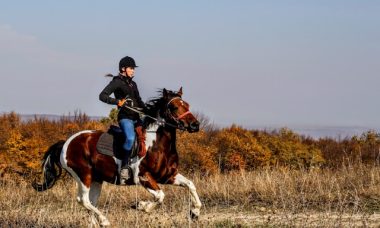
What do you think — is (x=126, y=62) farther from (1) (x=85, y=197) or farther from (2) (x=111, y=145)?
(1) (x=85, y=197)

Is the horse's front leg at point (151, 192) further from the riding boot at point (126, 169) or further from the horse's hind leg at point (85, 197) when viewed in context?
the horse's hind leg at point (85, 197)

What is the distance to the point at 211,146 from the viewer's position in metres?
42.6

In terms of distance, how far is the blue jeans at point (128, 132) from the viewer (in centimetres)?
1056

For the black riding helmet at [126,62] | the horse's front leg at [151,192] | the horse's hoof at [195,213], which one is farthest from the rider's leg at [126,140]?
the horse's hoof at [195,213]

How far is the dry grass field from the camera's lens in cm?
998

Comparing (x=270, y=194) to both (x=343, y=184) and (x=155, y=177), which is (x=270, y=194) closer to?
(x=343, y=184)

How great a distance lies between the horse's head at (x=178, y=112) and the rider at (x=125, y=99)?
52 cm

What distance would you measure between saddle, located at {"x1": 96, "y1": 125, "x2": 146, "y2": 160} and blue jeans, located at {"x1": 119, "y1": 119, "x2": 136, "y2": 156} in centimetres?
10

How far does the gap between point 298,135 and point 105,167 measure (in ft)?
155

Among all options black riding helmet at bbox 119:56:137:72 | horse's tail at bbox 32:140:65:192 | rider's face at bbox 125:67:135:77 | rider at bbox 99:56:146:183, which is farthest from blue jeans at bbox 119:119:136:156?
horse's tail at bbox 32:140:65:192

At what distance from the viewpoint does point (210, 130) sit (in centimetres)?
5084

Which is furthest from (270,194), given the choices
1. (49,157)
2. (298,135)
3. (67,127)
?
(298,135)

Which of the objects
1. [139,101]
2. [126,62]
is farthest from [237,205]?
[126,62]

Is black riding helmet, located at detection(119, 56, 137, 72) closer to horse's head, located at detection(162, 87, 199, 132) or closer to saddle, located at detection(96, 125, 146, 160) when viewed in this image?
horse's head, located at detection(162, 87, 199, 132)
